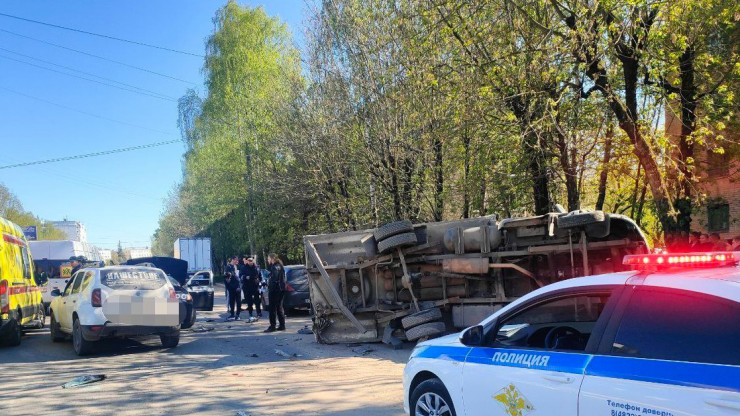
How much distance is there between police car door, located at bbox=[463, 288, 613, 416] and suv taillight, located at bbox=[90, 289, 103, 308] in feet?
25.0

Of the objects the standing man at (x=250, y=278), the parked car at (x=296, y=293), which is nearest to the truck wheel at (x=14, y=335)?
the standing man at (x=250, y=278)

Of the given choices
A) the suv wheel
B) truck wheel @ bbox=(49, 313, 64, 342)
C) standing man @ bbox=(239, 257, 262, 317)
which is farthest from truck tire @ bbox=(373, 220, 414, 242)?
truck wheel @ bbox=(49, 313, 64, 342)

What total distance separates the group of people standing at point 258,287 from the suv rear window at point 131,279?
2378mm

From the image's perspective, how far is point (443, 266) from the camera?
995 cm

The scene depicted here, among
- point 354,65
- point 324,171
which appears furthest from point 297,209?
point 354,65

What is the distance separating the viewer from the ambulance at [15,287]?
10594 millimetres

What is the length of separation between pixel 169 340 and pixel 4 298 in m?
3.06

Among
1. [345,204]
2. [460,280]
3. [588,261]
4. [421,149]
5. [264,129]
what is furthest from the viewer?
[264,129]

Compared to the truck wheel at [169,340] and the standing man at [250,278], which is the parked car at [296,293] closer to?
the standing man at [250,278]

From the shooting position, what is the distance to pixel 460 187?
49.4 ft

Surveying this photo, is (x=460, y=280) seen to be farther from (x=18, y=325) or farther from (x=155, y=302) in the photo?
(x=18, y=325)

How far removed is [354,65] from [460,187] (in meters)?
5.30

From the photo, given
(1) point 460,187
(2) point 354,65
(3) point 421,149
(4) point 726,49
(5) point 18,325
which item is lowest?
(5) point 18,325

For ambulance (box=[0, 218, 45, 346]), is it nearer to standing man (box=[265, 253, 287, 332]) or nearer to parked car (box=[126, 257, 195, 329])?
parked car (box=[126, 257, 195, 329])
